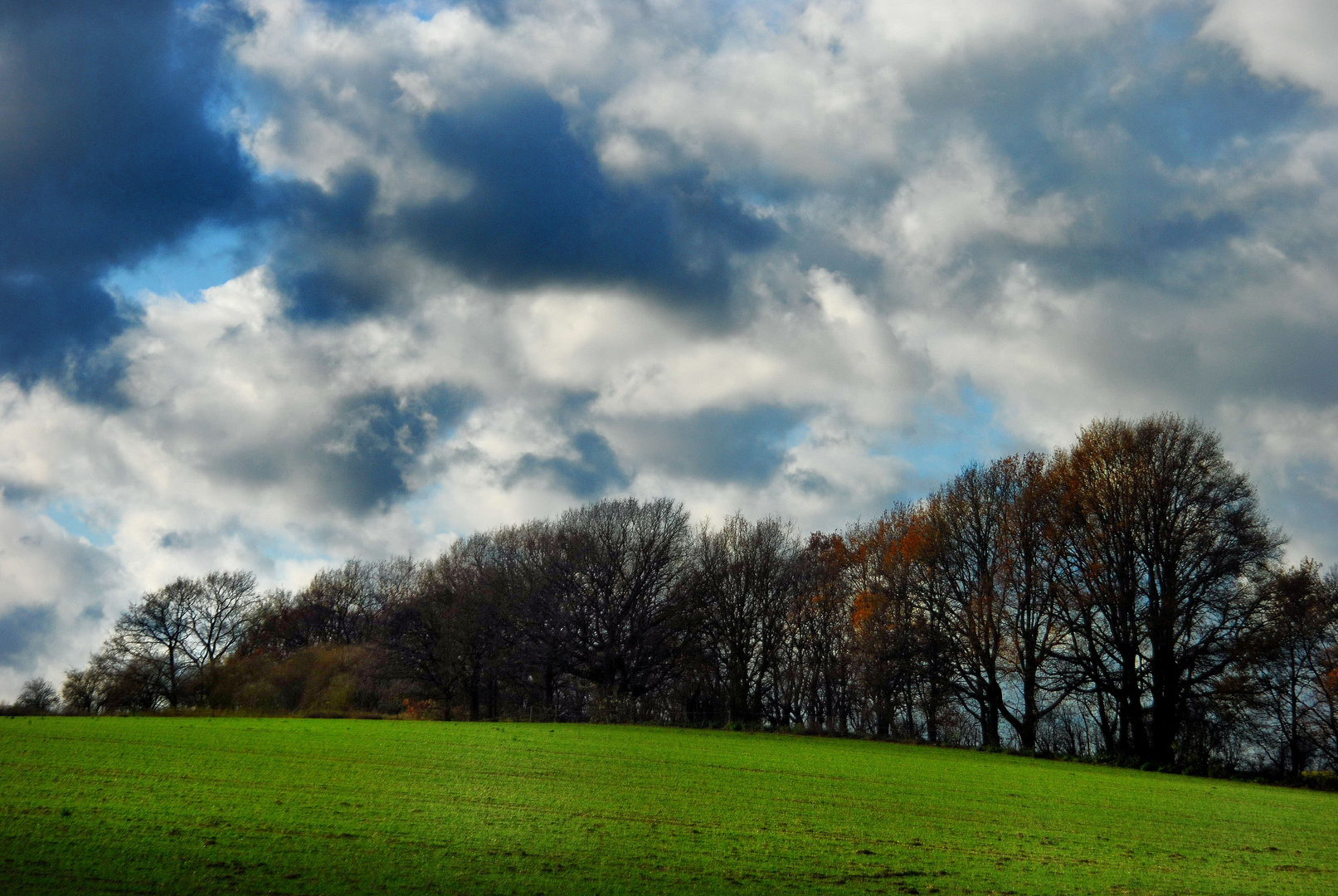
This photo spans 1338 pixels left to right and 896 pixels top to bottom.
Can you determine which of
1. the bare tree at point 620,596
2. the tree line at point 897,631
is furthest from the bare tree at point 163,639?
the bare tree at point 620,596

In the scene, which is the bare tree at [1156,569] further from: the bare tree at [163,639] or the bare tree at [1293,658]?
the bare tree at [163,639]

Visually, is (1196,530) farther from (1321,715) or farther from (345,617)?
(345,617)

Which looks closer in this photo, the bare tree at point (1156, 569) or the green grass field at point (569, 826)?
the green grass field at point (569, 826)

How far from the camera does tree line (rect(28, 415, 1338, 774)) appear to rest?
131 ft

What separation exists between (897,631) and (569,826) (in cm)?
3899

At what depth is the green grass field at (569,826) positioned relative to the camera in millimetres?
8195

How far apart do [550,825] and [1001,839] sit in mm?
6641

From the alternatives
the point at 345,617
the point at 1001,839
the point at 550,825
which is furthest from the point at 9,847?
the point at 345,617

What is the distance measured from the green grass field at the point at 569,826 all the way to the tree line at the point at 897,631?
1777 cm

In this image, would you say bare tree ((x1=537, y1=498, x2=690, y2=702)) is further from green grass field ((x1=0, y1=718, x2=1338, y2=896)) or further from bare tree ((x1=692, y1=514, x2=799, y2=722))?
green grass field ((x1=0, y1=718, x2=1338, y2=896))

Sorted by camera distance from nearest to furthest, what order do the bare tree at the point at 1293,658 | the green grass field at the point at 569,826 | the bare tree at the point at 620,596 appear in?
the green grass field at the point at 569,826
the bare tree at the point at 1293,658
the bare tree at the point at 620,596

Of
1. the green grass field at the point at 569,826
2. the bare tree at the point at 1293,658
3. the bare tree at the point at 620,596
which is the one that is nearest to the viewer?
the green grass field at the point at 569,826

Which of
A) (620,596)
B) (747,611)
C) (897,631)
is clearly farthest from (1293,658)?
(620,596)

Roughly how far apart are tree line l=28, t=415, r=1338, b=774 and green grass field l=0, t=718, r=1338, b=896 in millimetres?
17769
